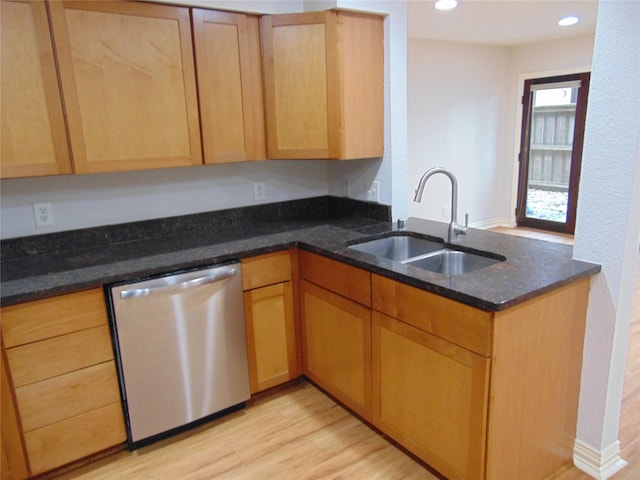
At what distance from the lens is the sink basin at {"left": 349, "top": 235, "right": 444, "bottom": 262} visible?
2.39 meters

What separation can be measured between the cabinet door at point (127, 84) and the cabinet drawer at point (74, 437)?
3.53ft

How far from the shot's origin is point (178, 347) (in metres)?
2.08

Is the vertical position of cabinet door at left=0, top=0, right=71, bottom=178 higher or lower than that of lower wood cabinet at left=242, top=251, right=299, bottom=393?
higher

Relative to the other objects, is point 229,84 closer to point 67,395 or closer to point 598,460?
point 67,395

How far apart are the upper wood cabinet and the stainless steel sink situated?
494mm

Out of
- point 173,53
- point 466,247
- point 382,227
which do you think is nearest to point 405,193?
point 382,227

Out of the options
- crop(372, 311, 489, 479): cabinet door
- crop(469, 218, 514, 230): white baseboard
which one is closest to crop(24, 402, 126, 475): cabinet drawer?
crop(372, 311, 489, 479): cabinet door

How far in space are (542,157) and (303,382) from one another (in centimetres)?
496

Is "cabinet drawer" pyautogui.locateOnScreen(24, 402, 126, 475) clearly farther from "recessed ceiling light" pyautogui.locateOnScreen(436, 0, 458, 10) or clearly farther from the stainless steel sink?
"recessed ceiling light" pyautogui.locateOnScreen(436, 0, 458, 10)

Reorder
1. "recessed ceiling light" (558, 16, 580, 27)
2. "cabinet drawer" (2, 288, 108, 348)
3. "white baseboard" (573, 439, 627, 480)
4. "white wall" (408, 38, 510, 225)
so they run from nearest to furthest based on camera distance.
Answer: "cabinet drawer" (2, 288, 108, 348) → "white baseboard" (573, 439, 627, 480) → "recessed ceiling light" (558, 16, 580, 27) → "white wall" (408, 38, 510, 225)

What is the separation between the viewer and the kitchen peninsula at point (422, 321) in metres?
1.56

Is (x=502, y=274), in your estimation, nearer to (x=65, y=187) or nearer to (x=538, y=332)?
(x=538, y=332)

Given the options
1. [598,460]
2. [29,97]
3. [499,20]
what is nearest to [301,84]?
[29,97]

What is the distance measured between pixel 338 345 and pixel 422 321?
64 cm
